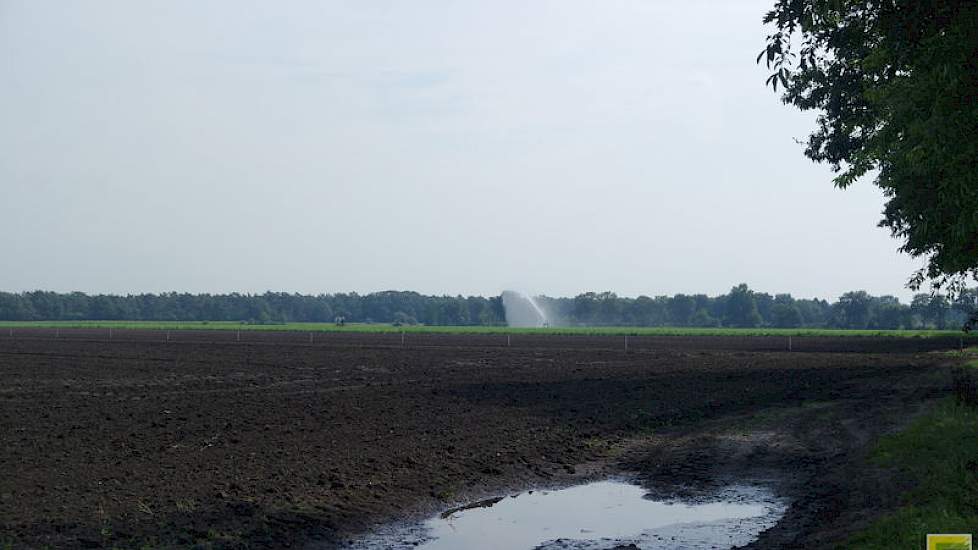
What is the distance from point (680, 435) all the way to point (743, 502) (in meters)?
7.25

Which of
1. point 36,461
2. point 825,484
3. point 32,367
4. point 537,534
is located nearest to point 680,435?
point 825,484

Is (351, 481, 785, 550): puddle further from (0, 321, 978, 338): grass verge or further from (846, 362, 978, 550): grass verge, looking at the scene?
(0, 321, 978, 338): grass verge

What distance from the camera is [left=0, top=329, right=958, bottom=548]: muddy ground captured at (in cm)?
1280

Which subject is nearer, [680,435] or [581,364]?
[680,435]

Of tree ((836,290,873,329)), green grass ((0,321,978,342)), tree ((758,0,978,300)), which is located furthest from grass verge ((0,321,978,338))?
tree ((758,0,978,300))

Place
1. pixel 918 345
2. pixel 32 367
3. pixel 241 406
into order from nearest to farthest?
pixel 241 406 → pixel 32 367 → pixel 918 345

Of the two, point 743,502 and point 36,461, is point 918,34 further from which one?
point 36,461

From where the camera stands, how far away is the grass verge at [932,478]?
1024cm

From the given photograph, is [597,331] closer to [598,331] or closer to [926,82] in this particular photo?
[598,331]

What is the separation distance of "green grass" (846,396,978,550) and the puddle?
2.05 metres

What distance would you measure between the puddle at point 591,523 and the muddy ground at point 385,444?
0.53 metres

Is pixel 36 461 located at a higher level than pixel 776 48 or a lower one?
lower

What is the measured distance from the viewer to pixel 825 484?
1541cm

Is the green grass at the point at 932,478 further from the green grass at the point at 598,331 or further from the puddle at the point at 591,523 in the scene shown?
the green grass at the point at 598,331
